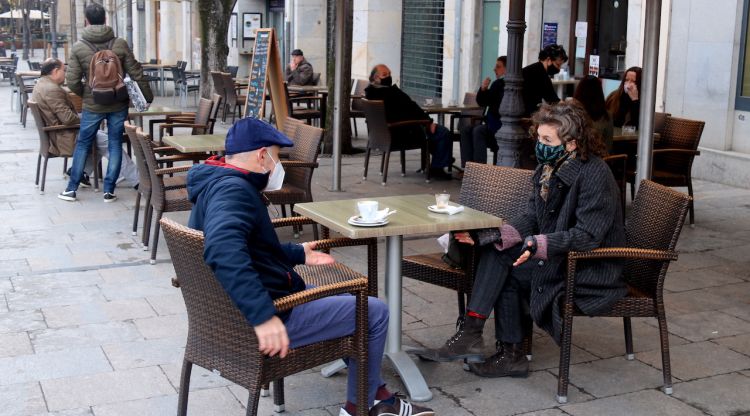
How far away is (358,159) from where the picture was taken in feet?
40.9

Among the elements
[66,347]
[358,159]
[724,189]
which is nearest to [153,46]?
[358,159]

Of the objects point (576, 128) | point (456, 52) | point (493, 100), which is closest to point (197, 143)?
point (493, 100)

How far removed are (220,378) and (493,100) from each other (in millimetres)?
5760

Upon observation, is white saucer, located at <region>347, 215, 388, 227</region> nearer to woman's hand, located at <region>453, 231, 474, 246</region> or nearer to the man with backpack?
→ woman's hand, located at <region>453, 231, 474, 246</region>

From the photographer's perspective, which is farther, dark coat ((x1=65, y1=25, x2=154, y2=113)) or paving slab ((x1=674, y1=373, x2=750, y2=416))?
dark coat ((x1=65, y1=25, x2=154, y2=113))

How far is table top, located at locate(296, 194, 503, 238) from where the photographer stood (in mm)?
4250

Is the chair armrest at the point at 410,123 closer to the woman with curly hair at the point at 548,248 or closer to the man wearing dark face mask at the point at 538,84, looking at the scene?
the man wearing dark face mask at the point at 538,84

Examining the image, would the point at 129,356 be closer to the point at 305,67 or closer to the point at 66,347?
the point at 66,347

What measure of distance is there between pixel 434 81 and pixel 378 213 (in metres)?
14.2

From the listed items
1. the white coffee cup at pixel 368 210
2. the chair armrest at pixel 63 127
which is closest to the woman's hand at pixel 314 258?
the white coffee cup at pixel 368 210

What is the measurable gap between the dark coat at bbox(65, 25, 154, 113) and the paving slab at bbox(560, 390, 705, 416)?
629 cm

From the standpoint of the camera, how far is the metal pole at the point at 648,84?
6449 millimetres

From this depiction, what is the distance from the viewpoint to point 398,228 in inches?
168

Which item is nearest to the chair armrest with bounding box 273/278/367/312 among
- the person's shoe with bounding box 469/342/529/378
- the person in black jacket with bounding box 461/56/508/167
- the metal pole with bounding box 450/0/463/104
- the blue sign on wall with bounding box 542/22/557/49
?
the person's shoe with bounding box 469/342/529/378
